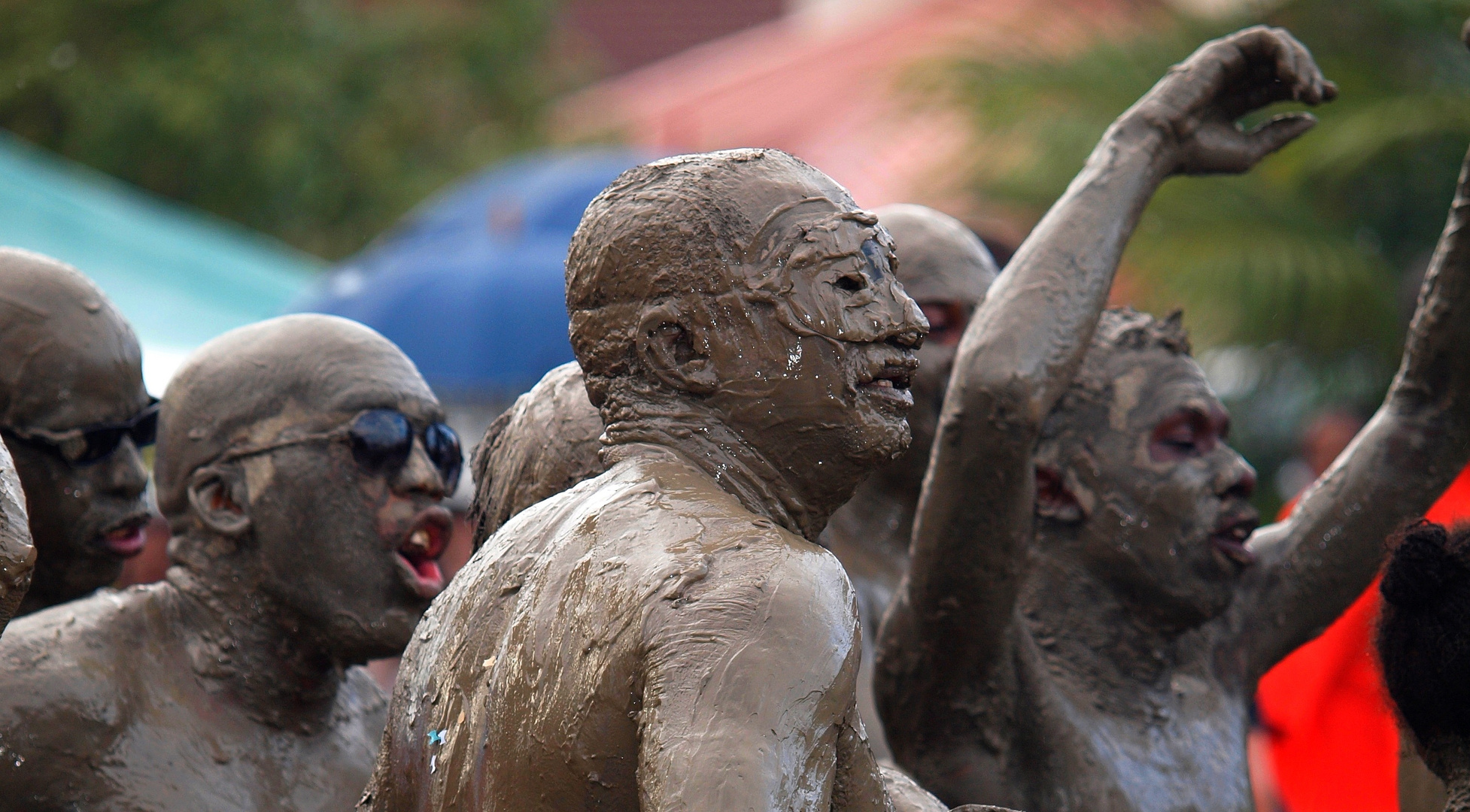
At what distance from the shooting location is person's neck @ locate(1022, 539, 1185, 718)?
396 centimetres

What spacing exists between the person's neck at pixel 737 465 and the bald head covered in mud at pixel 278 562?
131cm

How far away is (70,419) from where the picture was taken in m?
3.97

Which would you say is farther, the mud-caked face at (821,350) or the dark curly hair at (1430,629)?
the dark curly hair at (1430,629)

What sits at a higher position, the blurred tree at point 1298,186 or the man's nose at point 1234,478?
the man's nose at point 1234,478

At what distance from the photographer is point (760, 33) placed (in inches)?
1061

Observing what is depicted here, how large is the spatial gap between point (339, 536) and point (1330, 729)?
3570 mm

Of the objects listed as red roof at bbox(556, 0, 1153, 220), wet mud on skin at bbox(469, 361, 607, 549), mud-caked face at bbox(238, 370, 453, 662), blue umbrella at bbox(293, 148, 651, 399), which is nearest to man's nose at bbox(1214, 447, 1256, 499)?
wet mud on skin at bbox(469, 361, 607, 549)

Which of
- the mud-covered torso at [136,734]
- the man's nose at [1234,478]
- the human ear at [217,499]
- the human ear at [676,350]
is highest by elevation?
the human ear at [676,350]

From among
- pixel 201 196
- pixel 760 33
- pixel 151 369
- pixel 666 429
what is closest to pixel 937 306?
pixel 666 429

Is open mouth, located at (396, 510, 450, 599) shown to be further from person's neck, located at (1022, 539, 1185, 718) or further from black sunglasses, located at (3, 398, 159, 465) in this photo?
person's neck, located at (1022, 539, 1185, 718)

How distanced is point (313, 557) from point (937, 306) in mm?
1605

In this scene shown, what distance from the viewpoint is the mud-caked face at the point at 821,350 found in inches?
96.5

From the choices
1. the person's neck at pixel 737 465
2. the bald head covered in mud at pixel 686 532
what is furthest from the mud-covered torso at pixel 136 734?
the person's neck at pixel 737 465

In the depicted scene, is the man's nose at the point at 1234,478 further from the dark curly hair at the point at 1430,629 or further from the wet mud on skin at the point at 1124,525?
the dark curly hair at the point at 1430,629
